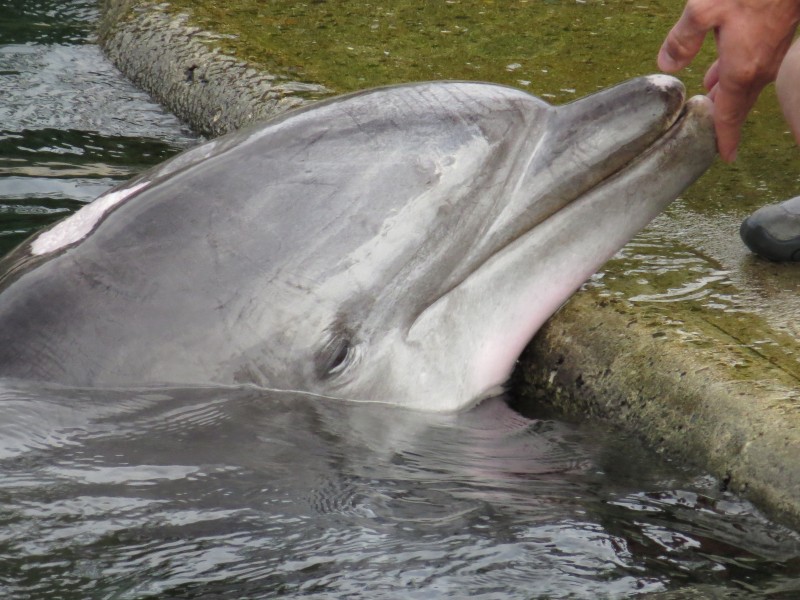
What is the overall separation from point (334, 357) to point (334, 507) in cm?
67

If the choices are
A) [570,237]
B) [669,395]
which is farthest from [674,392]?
[570,237]

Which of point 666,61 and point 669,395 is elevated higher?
point 666,61

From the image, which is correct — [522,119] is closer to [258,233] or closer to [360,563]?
[258,233]

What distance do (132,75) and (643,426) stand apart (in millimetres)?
5236

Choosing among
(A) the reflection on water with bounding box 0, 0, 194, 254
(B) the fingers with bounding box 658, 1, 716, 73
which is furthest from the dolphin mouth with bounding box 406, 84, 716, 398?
(A) the reflection on water with bounding box 0, 0, 194, 254

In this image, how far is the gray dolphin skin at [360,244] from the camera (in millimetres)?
3658

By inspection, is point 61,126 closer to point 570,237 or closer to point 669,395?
point 570,237

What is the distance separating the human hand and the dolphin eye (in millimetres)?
1347

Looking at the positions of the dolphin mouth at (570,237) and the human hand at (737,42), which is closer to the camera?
the human hand at (737,42)

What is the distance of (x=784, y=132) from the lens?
18.4 ft

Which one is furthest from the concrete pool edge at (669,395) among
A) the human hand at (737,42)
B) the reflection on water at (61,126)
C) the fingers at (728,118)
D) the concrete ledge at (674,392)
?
the reflection on water at (61,126)

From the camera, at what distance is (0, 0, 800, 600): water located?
9.64ft

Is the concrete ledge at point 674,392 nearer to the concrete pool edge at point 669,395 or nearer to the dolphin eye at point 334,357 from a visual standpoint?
the concrete pool edge at point 669,395

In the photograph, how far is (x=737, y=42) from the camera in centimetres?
373
